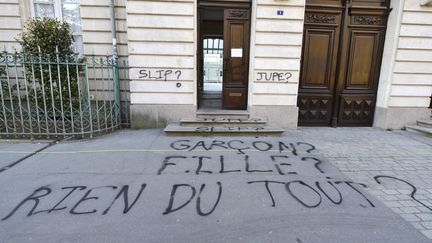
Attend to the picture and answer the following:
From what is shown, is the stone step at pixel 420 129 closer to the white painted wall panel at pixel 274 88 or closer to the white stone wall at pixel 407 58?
the white stone wall at pixel 407 58

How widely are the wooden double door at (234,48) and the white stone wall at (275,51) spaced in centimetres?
33

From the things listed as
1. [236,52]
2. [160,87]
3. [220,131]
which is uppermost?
[236,52]

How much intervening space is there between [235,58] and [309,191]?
15.0 ft

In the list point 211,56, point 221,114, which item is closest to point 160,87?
point 221,114

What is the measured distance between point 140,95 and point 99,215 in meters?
4.23

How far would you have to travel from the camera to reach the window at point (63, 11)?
23.6ft

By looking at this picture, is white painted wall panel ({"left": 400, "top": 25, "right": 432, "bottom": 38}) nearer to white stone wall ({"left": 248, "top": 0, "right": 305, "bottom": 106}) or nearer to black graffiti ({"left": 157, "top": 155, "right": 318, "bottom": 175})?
white stone wall ({"left": 248, "top": 0, "right": 305, "bottom": 106})

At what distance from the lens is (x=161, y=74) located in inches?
255

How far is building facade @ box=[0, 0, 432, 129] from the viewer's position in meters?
6.36

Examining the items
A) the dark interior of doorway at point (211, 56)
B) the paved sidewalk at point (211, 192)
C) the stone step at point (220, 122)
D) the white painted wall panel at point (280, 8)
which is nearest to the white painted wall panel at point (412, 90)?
the paved sidewalk at point (211, 192)

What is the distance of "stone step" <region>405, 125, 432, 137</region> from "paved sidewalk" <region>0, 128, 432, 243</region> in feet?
5.69

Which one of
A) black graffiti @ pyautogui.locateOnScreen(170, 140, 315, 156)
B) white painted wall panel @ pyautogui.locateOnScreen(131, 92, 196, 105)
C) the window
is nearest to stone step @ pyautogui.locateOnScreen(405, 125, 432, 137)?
black graffiti @ pyautogui.locateOnScreen(170, 140, 315, 156)

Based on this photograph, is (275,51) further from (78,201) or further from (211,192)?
(78,201)

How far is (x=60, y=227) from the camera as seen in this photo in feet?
8.39
